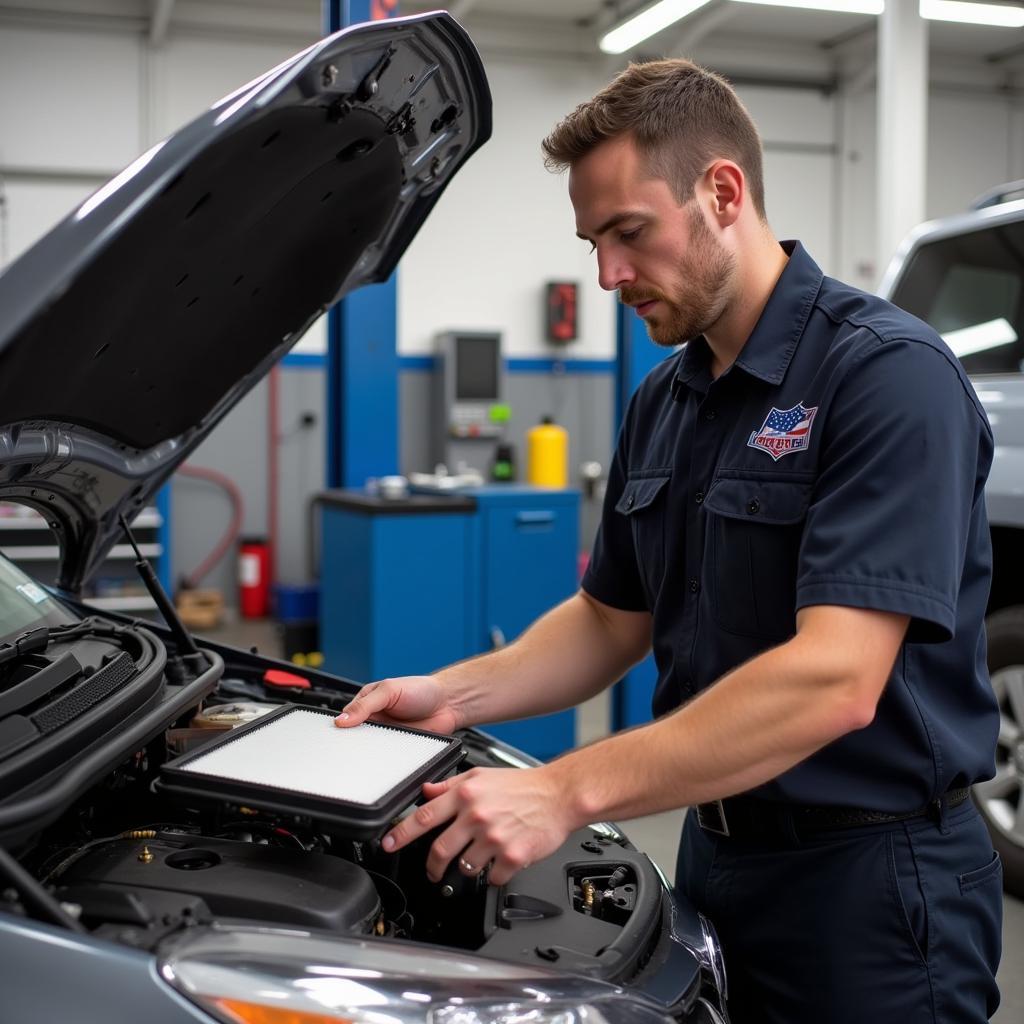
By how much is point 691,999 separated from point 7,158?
723 centimetres

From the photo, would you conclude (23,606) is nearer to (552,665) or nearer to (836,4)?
(552,665)

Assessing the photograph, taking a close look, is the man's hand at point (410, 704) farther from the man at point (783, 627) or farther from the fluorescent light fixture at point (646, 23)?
the fluorescent light fixture at point (646, 23)

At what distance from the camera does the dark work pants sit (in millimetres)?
1273

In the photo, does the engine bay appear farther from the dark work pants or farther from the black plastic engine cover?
the dark work pants

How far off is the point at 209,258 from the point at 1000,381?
90.8 inches

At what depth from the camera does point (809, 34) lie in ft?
26.7

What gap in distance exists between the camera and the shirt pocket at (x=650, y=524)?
5.06 feet

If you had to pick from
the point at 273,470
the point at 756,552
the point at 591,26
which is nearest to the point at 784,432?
the point at 756,552

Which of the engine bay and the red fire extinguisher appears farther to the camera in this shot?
the red fire extinguisher

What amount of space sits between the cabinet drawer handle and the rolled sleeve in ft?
8.98

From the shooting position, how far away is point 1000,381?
9.54 ft

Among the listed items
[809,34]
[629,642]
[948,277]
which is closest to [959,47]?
[809,34]

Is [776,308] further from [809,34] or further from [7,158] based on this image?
[809,34]

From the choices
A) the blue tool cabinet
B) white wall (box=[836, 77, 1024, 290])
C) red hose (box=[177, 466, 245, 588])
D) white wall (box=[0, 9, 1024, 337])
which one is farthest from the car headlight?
white wall (box=[836, 77, 1024, 290])
